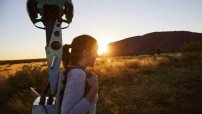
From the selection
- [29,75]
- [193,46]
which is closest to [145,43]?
[193,46]

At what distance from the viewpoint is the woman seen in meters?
1.99

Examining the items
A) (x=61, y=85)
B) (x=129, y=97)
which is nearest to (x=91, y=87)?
(x=61, y=85)

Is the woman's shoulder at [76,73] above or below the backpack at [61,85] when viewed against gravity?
above

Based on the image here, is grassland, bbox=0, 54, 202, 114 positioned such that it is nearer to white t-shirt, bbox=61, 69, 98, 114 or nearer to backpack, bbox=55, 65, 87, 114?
backpack, bbox=55, 65, 87, 114

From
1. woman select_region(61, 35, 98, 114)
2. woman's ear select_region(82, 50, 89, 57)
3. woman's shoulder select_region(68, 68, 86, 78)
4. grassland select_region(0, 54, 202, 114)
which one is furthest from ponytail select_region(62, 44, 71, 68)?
grassland select_region(0, 54, 202, 114)

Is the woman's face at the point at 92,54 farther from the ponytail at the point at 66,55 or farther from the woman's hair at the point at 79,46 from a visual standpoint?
the ponytail at the point at 66,55

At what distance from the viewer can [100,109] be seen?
7.90 m

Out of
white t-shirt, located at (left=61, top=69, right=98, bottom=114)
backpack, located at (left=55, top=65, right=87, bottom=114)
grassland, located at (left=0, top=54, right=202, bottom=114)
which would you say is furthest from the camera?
grassland, located at (left=0, top=54, right=202, bottom=114)

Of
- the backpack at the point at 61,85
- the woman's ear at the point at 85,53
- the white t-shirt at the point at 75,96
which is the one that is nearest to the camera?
the white t-shirt at the point at 75,96

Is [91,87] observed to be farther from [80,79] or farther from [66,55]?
[66,55]

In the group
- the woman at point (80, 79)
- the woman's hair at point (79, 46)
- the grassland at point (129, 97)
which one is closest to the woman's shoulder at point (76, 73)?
the woman at point (80, 79)

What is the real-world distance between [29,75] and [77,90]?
11.7 m

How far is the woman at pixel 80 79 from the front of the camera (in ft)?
6.53

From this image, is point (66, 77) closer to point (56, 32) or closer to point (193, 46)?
point (56, 32)
